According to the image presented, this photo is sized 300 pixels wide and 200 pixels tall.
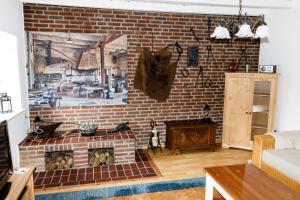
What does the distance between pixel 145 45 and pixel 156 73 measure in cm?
54

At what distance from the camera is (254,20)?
4750mm

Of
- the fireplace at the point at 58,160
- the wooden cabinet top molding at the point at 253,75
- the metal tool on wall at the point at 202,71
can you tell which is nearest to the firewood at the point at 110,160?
the fireplace at the point at 58,160

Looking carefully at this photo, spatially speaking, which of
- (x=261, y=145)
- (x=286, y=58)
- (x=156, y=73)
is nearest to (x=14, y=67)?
(x=156, y=73)

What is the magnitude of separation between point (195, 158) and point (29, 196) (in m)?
2.64

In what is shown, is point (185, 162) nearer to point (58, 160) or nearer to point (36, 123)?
point (58, 160)

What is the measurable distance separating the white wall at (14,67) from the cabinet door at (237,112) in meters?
3.47

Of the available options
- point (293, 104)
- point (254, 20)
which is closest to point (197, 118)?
point (293, 104)

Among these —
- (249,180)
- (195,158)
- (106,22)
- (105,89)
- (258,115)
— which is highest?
(106,22)

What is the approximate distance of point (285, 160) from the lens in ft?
9.64

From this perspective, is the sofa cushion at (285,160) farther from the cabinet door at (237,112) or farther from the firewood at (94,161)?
the firewood at (94,161)

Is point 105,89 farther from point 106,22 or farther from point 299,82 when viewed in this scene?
point 299,82

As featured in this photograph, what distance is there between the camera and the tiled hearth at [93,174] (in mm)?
3338

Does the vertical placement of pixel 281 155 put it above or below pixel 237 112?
below

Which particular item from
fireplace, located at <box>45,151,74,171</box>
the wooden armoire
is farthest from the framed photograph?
fireplace, located at <box>45,151,74,171</box>
